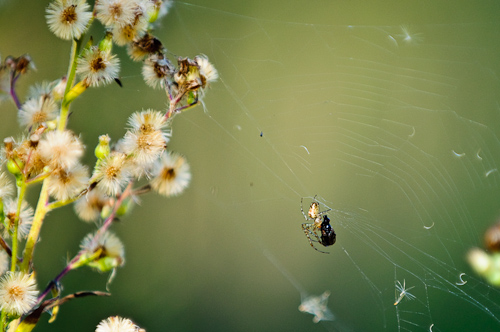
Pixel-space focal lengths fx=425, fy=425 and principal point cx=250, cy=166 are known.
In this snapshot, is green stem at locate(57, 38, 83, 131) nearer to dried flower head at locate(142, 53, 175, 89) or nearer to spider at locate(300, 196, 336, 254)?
dried flower head at locate(142, 53, 175, 89)

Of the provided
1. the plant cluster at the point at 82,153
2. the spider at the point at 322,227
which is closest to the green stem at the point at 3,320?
the plant cluster at the point at 82,153

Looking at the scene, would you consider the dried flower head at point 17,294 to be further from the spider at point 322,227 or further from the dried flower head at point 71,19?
Answer: the spider at point 322,227

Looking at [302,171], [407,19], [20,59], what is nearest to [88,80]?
[20,59]

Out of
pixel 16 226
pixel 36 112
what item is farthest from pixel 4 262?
pixel 36 112

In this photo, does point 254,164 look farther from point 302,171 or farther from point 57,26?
point 57,26

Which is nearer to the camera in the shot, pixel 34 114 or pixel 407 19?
pixel 34 114

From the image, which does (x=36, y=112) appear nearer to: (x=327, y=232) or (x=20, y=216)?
(x=20, y=216)

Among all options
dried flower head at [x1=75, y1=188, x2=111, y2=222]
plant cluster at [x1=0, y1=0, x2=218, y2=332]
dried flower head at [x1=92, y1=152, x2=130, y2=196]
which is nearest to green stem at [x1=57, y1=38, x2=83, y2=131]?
plant cluster at [x1=0, y1=0, x2=218, y2=332]
